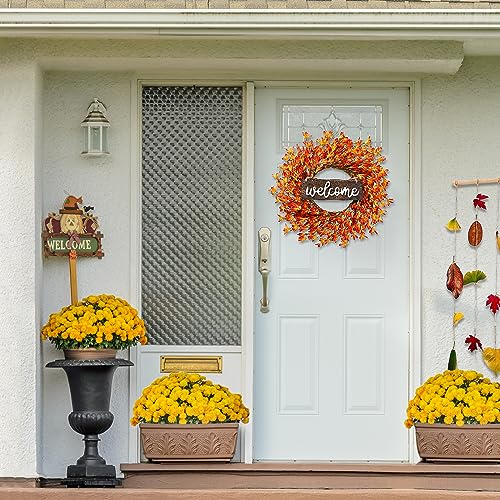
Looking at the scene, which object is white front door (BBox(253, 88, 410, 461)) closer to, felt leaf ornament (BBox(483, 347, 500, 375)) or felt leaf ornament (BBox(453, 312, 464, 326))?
felt leaf ornament (BBox(453, 312, 464, 326))

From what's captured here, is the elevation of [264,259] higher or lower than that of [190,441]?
higher

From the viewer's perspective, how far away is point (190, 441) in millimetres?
7547

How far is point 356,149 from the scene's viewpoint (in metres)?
8.21

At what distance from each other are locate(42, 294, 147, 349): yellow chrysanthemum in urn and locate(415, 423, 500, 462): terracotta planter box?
178cm

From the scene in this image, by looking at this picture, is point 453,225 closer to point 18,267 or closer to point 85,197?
point 85,197

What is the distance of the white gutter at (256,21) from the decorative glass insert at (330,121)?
0.99 metres

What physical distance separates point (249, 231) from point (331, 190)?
560mm

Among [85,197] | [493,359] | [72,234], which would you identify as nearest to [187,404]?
[72,234]

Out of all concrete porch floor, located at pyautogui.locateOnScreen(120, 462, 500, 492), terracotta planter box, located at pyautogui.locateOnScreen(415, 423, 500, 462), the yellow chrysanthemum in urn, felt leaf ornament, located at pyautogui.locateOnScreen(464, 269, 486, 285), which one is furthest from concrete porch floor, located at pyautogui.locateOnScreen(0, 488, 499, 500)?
felt leaf ornament, located at pyautogui.locateOnScreen(464, 269, 486, 285)

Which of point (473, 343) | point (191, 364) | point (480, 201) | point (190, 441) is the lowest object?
point (190, 441)

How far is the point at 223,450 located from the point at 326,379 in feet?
3.10

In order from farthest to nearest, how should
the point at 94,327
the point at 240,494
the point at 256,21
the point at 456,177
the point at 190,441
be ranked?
the point at 456,177
the point at 94,327
the point at 190,441
the point at 256,21
the point at 240,494

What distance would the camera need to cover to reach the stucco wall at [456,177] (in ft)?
26.7

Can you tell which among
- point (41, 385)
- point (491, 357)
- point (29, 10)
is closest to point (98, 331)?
point (41, 385)
